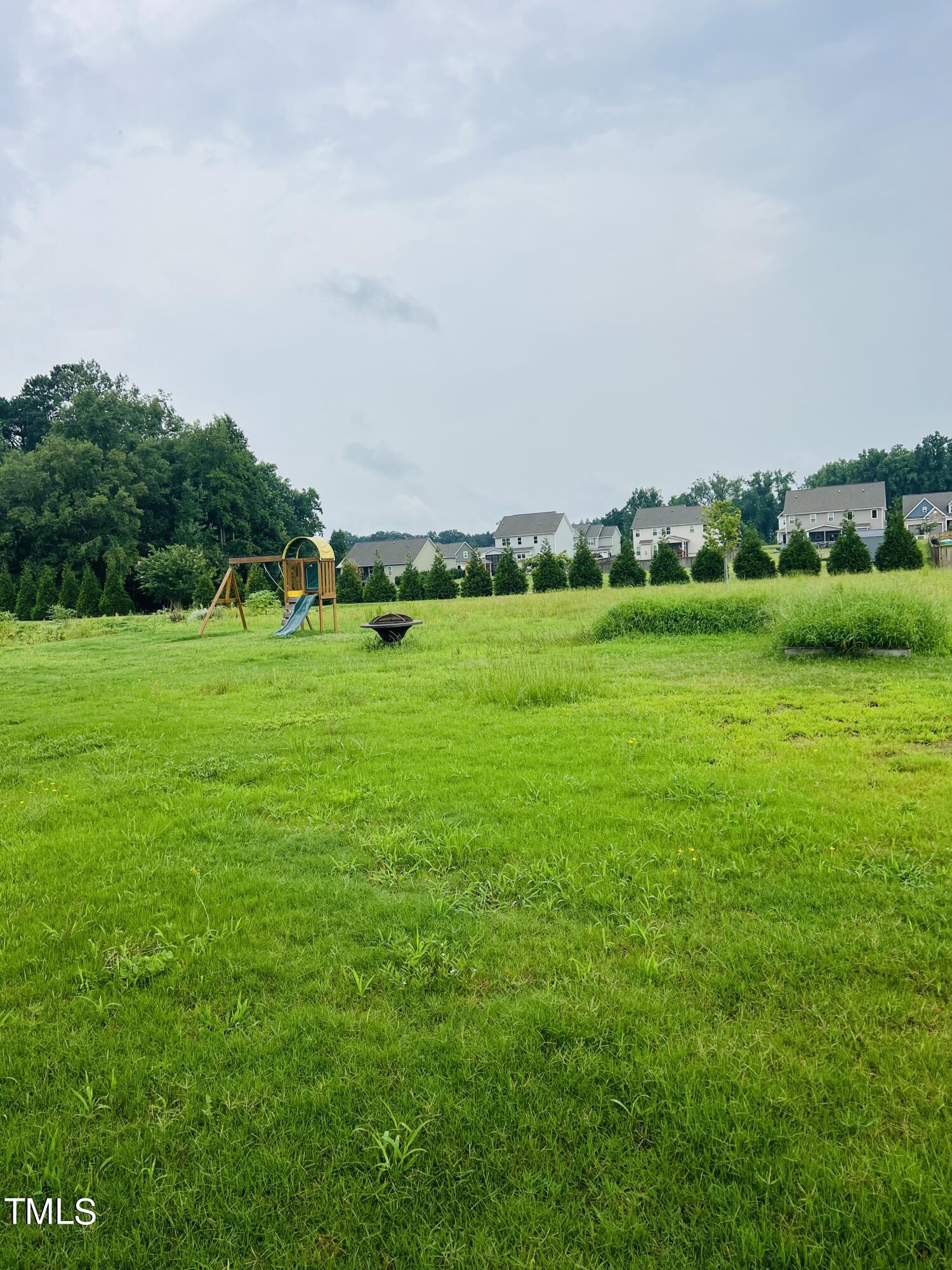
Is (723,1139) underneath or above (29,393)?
underneath

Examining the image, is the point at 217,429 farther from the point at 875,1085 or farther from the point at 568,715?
the point at 875,1085

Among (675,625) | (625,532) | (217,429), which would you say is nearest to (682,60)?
(675,625)

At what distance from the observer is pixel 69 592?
117 ft

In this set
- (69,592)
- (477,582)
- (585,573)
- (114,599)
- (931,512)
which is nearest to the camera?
(114,599)

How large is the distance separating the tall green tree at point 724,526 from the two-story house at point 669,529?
48.9 metres

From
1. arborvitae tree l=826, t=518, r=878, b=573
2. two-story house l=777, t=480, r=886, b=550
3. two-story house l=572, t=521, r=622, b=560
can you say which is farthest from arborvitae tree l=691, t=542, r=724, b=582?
two-story house l=572, t=521, r=622, b=560

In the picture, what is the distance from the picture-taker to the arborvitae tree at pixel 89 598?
33.9m

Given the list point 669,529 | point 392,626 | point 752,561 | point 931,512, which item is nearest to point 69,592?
point 392,626

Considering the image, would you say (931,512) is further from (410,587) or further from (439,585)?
(410,587)

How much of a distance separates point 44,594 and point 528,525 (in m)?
52.6

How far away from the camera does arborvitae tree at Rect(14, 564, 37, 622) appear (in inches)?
1403

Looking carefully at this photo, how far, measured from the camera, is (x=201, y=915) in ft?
10.9

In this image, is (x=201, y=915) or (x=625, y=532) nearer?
(x=201, y=915)

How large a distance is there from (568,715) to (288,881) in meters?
4.08
